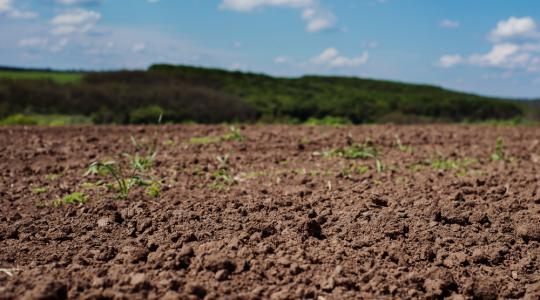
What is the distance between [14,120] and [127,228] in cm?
834

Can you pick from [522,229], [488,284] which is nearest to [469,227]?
[522,229]

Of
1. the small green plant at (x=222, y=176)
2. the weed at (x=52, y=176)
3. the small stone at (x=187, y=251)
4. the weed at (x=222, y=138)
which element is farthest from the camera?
the weed at (x=222, y=138)

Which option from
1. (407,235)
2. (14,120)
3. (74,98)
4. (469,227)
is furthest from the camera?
(74,98)

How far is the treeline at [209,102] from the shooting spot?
13.2m

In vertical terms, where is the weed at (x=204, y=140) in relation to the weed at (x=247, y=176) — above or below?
above

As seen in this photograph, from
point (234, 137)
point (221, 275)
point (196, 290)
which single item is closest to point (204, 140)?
point (234, 137)

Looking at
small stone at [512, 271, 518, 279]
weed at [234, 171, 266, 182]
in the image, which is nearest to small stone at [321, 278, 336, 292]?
small stone at [512, 271, 518, 279]

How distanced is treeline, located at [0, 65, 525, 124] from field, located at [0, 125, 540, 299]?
565cm

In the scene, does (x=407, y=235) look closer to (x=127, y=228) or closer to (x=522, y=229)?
(x=522, y=229)

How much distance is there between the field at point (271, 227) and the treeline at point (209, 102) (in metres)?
5.65

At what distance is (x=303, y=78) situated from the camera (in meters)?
22.7

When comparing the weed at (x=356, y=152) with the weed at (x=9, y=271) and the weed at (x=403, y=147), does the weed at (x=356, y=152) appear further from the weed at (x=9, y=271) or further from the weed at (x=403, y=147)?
the weed at (x=9, y=271)

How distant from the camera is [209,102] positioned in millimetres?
13703

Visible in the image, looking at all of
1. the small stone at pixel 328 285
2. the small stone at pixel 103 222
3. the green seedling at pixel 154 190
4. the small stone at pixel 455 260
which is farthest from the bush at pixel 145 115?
the small stone at pixel 328 285
